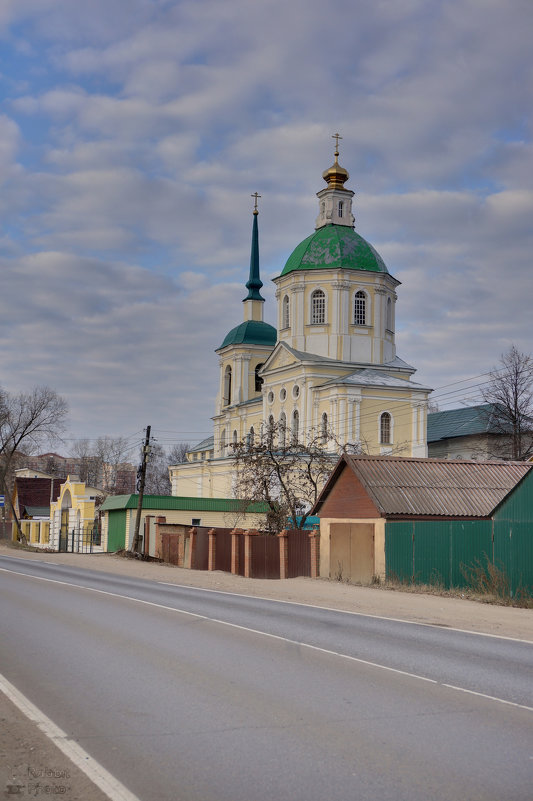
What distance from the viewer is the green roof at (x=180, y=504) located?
1943 inches

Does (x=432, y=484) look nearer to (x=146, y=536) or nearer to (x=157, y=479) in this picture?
(x=146, y=536)

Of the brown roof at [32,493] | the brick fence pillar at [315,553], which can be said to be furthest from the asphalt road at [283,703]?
the brown roof at [32,493]

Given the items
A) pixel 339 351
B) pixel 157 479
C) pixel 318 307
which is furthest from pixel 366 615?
pixel 157 479

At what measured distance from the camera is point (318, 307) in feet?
201

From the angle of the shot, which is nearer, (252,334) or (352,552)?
(352,552)

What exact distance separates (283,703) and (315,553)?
2305cm

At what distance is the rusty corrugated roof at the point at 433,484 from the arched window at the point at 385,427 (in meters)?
29.3

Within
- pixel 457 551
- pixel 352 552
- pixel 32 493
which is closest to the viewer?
pixel 457 551

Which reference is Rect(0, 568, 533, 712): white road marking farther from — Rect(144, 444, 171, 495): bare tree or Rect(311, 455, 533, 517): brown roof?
Rect(144, 444, 171, 495): bare tree

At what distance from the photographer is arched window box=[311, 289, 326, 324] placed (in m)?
61.2

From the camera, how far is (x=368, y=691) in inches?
345

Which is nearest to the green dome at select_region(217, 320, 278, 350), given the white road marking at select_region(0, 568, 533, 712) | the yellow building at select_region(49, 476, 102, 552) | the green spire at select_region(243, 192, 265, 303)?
the green spire at select_region(243, 192, 265, 303)

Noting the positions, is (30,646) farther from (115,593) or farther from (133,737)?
(115,593)

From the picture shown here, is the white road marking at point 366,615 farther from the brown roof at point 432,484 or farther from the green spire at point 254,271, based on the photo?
the green spire at point 254,271
